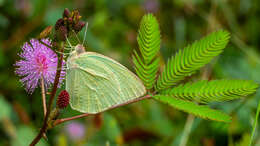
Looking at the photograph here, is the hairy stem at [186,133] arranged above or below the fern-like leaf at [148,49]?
below

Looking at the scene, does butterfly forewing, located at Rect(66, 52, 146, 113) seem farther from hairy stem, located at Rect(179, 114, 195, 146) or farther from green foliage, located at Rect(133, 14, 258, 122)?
hairy stem, located at Rect(179, 114, 195, 146)

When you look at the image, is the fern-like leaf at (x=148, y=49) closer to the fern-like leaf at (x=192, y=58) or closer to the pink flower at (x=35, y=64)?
the fern-like leaf at (x=192, y=58)

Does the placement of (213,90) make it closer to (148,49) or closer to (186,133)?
(148,49)

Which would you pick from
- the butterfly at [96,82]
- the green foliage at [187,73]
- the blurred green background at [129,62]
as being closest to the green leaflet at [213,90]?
the green foliage at [187,73]

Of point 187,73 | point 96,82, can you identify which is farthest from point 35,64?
point 187,73

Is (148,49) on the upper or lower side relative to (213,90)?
upper

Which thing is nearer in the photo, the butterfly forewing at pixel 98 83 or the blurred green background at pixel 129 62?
the butterfly forewing at pixel 98 83

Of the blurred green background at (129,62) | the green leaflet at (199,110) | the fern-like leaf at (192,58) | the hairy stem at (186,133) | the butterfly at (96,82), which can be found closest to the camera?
the green leaflet at (199,110)
